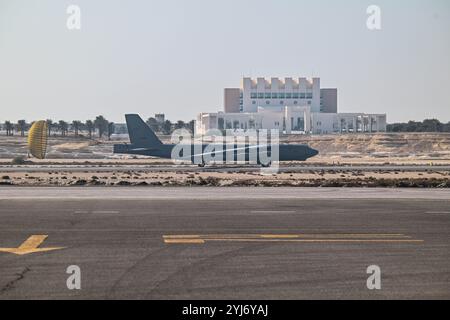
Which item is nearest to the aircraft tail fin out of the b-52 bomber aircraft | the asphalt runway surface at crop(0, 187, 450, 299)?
the b-52 bomber aircraft

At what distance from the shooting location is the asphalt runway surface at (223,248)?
1332 cm

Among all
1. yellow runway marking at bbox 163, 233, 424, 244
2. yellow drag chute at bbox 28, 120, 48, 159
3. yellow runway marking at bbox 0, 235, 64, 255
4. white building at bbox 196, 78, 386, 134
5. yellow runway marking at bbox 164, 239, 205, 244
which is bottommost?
yellow runway marking at bbox 163, 233, 424, 244

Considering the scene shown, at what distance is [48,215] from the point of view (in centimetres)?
2542

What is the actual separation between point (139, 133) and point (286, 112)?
334ft

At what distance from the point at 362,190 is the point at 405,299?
2792 centimetres

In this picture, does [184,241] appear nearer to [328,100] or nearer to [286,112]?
[286,112]

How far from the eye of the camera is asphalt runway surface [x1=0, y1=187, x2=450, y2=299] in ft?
43.7

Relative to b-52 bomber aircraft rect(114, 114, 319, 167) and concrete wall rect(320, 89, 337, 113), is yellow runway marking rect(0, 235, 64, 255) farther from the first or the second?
concrete wall rect(320, 89, 337, 113)

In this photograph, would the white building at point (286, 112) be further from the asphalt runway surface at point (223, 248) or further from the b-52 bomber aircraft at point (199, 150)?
the asphalt runway surface at point (223, 248)

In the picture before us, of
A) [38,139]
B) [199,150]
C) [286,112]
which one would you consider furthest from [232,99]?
[199,150]

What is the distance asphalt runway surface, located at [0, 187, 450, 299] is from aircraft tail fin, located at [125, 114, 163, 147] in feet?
142

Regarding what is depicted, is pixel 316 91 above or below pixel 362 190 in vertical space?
above
